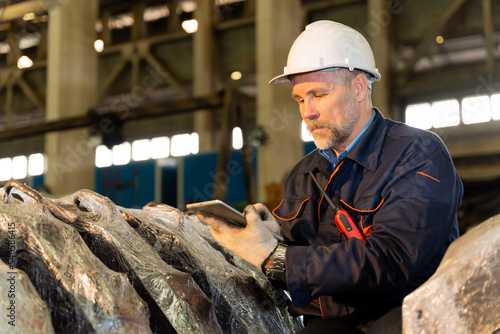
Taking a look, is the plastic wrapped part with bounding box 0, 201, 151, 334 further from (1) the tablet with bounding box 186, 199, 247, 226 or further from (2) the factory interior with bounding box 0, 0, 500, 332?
(2) the factory interior with bounding box 0, 0, 500, 332

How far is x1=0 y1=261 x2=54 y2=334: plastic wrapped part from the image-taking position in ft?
4.11

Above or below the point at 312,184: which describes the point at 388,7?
above

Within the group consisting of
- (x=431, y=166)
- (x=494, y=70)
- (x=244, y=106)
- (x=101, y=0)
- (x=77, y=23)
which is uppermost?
(x=101, y=0)

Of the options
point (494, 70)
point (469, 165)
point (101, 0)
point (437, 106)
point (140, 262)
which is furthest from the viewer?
point (101, 0)

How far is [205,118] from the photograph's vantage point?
48.6 feet

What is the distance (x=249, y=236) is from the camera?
6.01 feet

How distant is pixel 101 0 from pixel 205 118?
5112 mm

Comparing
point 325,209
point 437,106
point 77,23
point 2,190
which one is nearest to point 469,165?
point 437,106

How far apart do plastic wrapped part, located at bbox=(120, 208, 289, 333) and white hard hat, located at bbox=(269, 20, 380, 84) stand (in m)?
0.66

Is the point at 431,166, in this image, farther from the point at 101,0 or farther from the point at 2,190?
the point at 101,0

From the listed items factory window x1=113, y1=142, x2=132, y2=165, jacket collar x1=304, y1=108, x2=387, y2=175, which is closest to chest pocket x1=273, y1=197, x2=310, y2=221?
jacket collar x1=304, y1=108, x2=387, y2=175

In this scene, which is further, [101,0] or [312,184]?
[101,0]

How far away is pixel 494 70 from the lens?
472 inches

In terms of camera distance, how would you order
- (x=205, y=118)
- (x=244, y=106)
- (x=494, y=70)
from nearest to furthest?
(x=244, y=106) → (x=494, y=70) → (x=205, y=118)
